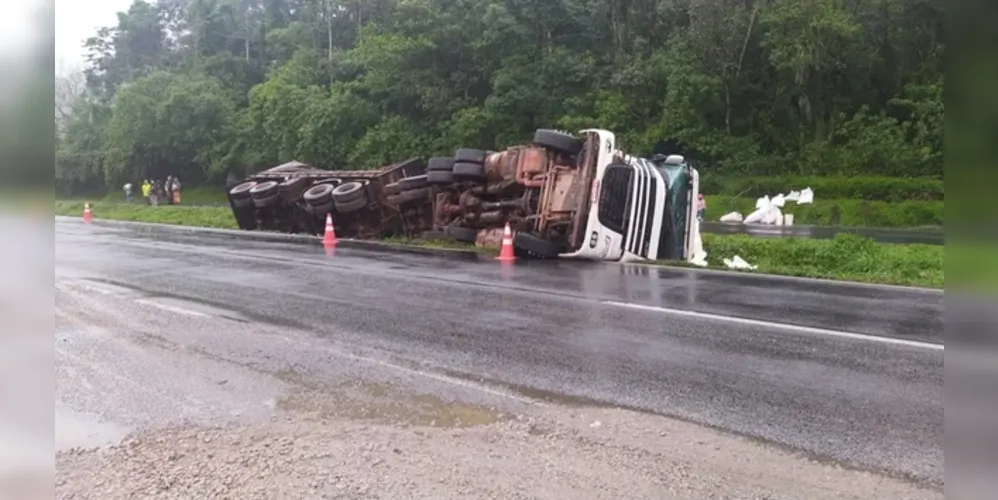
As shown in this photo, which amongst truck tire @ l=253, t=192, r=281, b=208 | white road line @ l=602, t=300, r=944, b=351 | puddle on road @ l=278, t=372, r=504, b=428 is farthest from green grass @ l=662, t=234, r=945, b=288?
truck tire @ l=253, t=192, r=281, b=208

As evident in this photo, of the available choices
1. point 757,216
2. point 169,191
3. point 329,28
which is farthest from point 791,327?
point 329,28

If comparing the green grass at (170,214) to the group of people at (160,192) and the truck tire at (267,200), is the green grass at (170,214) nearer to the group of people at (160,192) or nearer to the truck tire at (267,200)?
the group of people at (160,192)

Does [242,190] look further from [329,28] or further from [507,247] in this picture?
[329,28]

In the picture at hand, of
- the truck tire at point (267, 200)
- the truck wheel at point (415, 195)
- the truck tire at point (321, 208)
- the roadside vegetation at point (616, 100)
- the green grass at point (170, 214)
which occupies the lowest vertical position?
the green grass at point (170, 214)

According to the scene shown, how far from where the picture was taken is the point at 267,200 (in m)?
21.7

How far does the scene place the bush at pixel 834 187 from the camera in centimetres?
2792

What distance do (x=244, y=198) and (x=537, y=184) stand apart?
10.9m

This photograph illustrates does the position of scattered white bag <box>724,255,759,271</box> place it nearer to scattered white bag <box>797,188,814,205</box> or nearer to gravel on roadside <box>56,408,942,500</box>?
gravel on roadside <box>56,408,942,500</box>

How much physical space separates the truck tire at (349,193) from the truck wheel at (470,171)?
3498 millimetres

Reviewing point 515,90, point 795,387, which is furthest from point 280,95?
point 795,387

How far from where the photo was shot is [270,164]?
143 ft

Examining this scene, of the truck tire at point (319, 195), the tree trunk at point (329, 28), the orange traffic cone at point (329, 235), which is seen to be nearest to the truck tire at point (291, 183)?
the truck tire at point (319, 195)

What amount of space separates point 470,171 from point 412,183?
2.41 meters

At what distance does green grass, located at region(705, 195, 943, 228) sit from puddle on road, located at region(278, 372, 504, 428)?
23.2m
